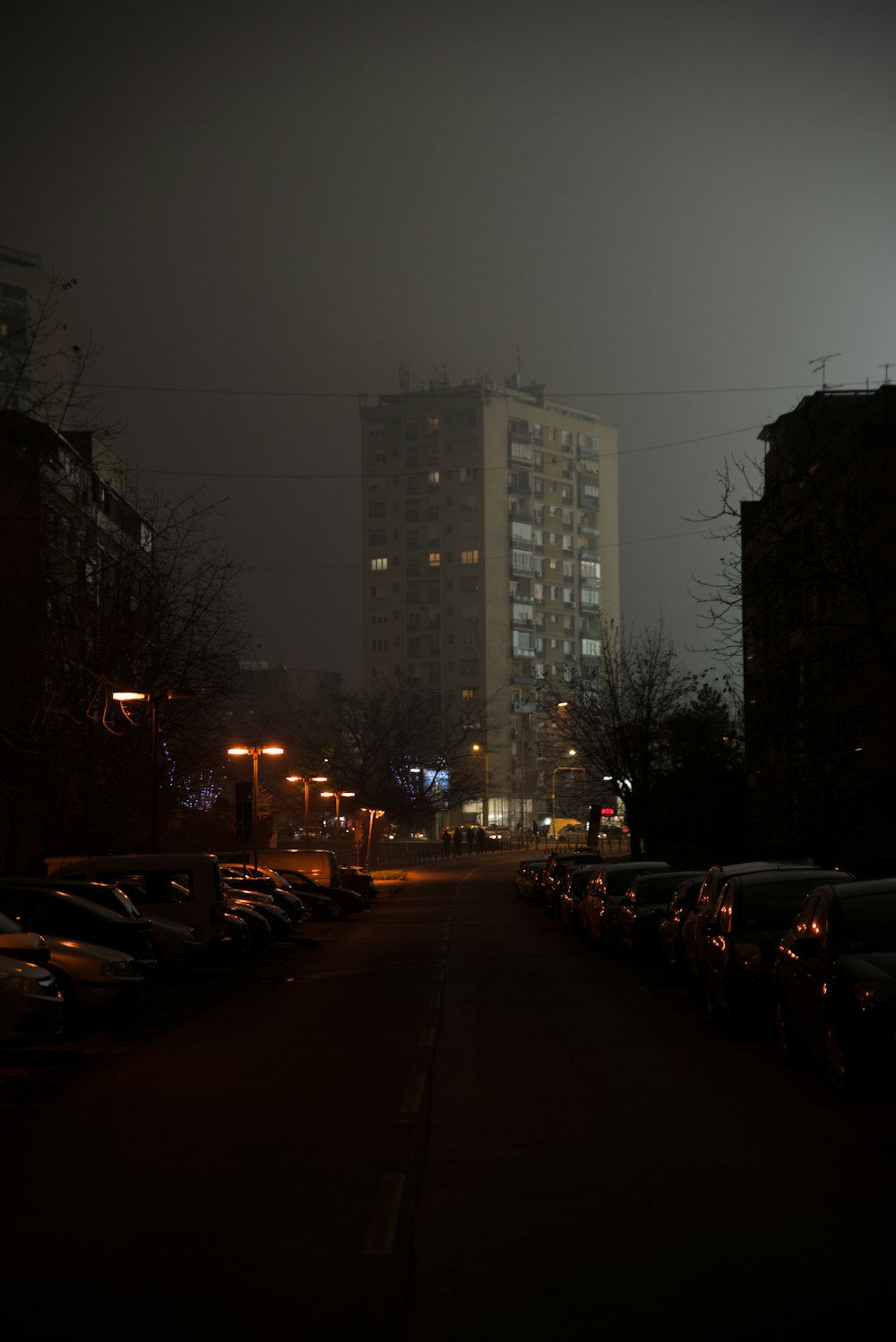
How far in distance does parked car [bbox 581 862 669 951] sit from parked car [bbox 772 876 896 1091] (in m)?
15.4

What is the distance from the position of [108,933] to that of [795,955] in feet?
35.5

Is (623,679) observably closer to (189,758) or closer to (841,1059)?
(189,758)

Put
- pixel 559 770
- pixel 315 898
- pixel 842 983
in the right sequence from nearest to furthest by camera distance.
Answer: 1. pixel 842 983
2. pixel 315 898
3. pixel 559 770

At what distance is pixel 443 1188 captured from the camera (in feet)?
26.3

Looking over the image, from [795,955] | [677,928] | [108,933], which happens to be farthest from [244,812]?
[795,955]

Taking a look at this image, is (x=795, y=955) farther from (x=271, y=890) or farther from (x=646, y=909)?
(x=271, y=890)

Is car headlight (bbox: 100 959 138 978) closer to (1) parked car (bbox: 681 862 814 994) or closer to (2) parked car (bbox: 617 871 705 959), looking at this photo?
(1) parked car (bbox: 681 862 814 994)

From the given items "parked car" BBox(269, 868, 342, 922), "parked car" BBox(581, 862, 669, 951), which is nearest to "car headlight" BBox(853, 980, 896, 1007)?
"parked car" BBox(581, 862, 669, 951)

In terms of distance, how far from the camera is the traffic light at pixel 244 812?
40.0 metres

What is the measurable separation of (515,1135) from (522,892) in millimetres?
46810

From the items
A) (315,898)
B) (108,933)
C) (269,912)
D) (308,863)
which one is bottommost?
(315,898)

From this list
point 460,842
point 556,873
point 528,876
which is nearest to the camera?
point 556,873

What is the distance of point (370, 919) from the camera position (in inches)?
1754

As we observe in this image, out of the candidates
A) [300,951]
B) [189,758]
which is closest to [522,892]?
[189,758]
